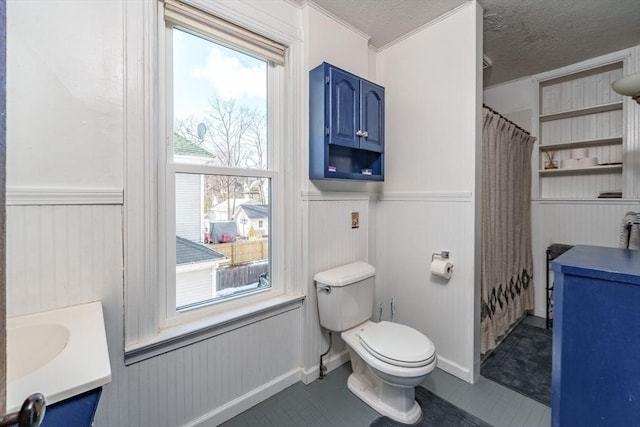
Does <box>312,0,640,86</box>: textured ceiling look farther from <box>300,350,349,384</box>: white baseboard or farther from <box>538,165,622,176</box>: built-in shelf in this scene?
<box>300,350,349,384</box>: white baseboard

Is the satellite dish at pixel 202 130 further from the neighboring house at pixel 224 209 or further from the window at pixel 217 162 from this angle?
the neighboring house at pixel 224 209

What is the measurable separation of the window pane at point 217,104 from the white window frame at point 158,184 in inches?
2.5

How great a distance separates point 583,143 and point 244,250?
321 centimetres

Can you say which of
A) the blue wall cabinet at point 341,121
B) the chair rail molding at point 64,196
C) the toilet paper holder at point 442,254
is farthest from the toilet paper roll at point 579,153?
the chair rail molding at point 64,196

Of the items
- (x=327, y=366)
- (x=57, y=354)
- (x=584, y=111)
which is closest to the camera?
(x=57, y=354)

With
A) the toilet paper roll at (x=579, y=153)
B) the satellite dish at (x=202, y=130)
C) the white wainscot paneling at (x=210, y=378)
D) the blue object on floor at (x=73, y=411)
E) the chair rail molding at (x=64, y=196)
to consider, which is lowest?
the white wainscot paneling at (x=210, y=378)

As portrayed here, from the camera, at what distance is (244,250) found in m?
1.67

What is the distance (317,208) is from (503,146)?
5.50 ft

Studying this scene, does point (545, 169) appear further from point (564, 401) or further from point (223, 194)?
point (223, 194)

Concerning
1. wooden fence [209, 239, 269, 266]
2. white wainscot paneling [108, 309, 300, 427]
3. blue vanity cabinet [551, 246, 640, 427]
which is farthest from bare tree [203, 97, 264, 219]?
blue vanity cabinet [551, 246, 640, 427]

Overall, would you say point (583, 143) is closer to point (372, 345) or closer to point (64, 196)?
point (372, 345)

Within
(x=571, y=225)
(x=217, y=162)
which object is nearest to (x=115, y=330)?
(x=217, y=162)

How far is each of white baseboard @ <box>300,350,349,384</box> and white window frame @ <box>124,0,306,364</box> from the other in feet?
1.48

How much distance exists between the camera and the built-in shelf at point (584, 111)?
2.40 metres
